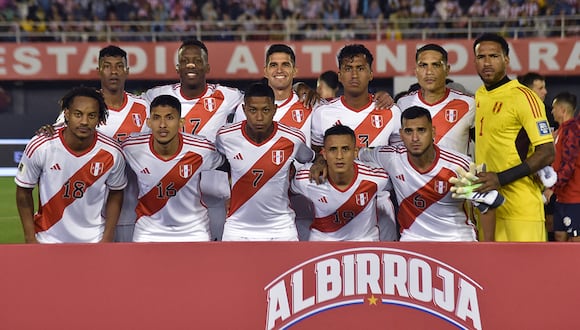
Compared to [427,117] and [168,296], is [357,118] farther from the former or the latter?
[168,296]

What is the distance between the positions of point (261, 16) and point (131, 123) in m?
16.2

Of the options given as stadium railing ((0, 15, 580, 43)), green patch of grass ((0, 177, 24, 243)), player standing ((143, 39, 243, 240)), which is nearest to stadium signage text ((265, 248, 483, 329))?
player standing ((143, 39, 243, 240))

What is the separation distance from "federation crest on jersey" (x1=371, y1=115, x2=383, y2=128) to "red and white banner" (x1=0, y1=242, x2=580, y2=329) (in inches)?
77.3

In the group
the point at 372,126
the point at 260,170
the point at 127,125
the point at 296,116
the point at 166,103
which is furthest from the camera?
the point at 296,116

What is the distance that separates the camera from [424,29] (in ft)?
68.4

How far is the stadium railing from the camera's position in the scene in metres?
20.8

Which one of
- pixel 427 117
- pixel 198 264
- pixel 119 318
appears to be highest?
pixel 427 117

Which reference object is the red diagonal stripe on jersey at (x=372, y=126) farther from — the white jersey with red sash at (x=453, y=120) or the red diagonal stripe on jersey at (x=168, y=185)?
the red diagonal stripe on jersey at (x=168, y=185)

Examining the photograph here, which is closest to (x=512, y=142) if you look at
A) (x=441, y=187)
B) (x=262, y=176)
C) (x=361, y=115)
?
(x=441, y=187)

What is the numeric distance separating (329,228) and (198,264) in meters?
1.52

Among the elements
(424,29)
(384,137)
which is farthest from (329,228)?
(424,29)

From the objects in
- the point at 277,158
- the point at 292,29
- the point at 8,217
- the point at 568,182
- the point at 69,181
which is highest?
the point at 292,29

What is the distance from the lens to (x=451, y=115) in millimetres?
6180

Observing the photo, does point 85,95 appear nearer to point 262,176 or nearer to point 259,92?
point 259,92
